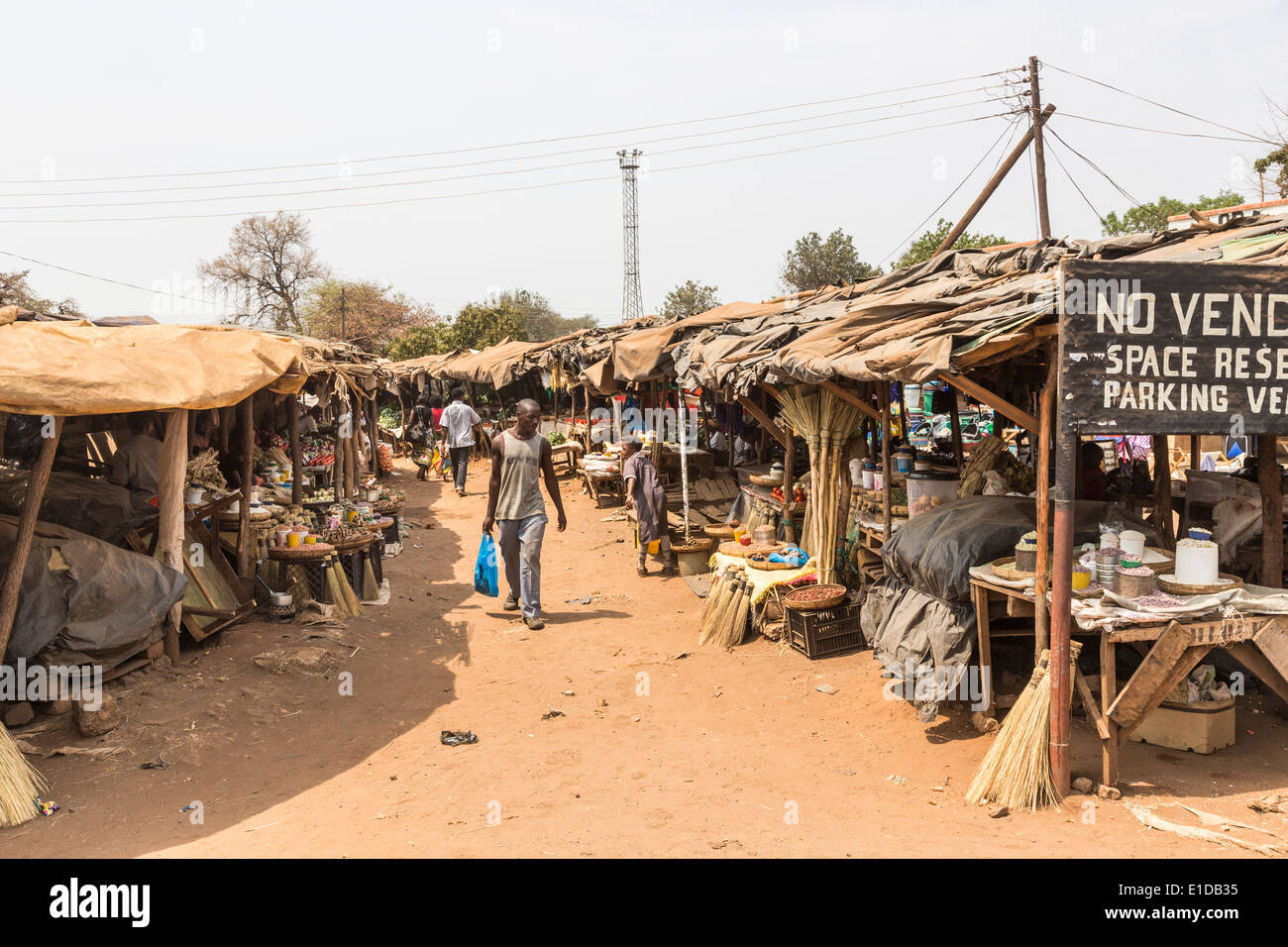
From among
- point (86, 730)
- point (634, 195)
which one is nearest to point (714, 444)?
point (86, 730)

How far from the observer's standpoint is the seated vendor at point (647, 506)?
10.7 metres

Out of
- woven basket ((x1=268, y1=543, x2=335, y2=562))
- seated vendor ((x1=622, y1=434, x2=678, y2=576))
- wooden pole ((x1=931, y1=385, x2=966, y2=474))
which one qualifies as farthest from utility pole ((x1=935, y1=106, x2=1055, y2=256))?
woven basket ((x1=268, y1=543, x2=335, y2=562))

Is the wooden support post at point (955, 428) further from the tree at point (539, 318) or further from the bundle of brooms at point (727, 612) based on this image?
the tree at point (539, 318)

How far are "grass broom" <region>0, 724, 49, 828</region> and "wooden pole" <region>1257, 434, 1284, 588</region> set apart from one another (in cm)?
737

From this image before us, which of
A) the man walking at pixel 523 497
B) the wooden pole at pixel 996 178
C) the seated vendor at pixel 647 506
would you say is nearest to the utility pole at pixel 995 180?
the wooden pole at pixel 996 178

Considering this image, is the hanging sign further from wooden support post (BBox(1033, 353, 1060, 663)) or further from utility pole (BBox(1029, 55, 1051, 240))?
utility pole (BBox(1029, 55, 1051, 240))

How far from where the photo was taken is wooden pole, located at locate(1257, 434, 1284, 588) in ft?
18.3

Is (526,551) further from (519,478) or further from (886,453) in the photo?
(886,453)

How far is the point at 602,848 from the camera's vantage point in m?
4.16

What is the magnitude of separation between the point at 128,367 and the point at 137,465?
278 centimetres

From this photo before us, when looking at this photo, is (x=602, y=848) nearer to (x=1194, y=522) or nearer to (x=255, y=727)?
(x=255, y=727)

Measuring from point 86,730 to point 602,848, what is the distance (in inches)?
143

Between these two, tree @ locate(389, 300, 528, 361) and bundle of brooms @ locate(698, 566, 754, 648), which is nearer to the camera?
bundle of brooms @ locate(698, 566, 754, 648)

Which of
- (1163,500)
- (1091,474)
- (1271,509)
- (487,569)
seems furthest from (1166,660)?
(487,569)
